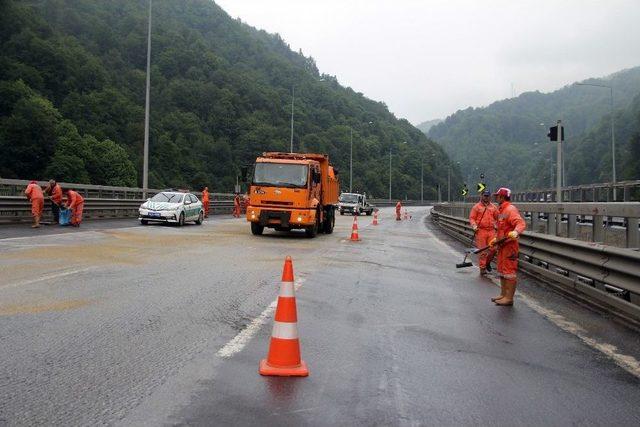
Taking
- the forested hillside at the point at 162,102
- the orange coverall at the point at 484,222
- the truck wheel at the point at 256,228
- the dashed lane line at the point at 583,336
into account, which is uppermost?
the forested hillside at the point at 162,102

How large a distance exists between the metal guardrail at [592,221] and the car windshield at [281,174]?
7.67 m

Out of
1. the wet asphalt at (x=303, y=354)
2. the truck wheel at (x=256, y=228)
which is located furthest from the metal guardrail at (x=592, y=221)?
the truck wheel at (x=256, y=228)

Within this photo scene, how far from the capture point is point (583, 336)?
6.79 metres

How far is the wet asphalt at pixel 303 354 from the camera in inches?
160

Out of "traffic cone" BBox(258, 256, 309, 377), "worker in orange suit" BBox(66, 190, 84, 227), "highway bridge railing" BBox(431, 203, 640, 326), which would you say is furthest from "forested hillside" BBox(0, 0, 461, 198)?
"traffic cone" BBox(258, 256, 309, 377)

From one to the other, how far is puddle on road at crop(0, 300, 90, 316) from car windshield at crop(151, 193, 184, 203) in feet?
62.9

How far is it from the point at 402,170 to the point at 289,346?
13686 cm

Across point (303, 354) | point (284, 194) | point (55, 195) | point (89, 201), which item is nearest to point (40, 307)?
point (303, 354)

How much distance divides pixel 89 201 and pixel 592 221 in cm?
2133

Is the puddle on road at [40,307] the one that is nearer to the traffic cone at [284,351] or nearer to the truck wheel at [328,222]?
the traffic cone at [284,351]

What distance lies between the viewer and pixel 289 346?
16.1 feet

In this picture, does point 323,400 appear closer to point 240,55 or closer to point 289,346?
point 289,346

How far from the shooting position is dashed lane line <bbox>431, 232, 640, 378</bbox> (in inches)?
221

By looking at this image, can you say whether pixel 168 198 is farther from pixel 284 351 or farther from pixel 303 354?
pixel 284 351
